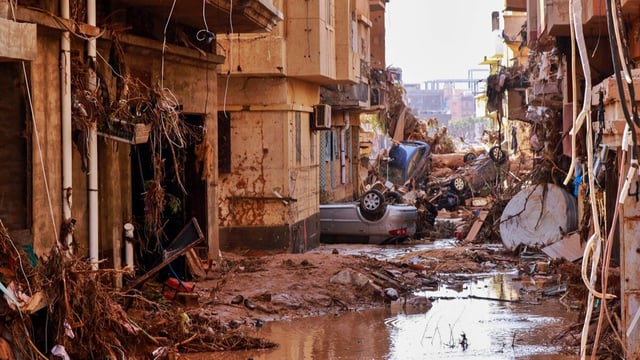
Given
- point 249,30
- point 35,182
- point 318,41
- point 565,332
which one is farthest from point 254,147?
point 35,182

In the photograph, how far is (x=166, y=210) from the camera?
1627 centimetres

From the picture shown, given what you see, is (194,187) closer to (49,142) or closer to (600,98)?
(49,142)

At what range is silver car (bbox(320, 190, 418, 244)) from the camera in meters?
27.1

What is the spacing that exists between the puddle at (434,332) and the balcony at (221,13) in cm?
450

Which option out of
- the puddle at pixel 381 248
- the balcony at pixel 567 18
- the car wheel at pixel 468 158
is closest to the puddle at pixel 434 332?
the balcony at pixel 567 18

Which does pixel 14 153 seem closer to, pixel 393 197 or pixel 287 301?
pixel 287 301

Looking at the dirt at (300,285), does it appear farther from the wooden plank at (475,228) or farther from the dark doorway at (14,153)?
the wooden plank at (475,228)

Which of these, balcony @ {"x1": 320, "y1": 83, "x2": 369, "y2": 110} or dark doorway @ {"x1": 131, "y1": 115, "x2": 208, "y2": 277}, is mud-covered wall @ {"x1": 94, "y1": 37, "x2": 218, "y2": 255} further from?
balcony @ {"x1": 320, "y1": 83, "x2": 369, "y2": 110}

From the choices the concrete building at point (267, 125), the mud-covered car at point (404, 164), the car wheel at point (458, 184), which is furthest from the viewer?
the mud-covered car at point (404, 164)

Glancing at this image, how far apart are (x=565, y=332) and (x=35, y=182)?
6.57 meters

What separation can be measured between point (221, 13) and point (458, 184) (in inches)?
978

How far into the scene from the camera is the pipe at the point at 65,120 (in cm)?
1064

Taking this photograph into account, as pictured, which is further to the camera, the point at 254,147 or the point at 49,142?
the point at 254,147

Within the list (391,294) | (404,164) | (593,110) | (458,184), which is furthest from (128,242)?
(404,164)
